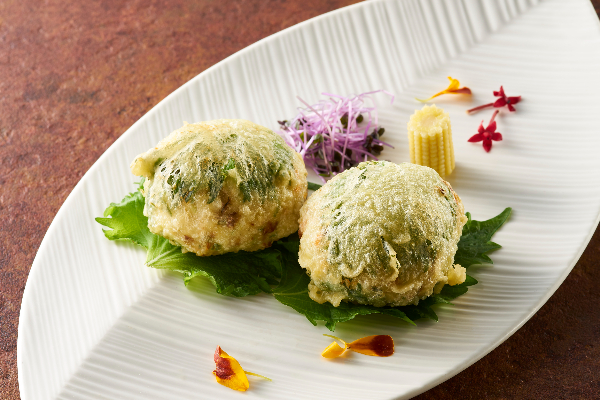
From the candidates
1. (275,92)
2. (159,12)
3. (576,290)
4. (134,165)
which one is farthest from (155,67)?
(576,290)

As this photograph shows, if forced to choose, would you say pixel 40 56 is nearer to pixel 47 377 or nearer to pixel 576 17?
pixel 47 377

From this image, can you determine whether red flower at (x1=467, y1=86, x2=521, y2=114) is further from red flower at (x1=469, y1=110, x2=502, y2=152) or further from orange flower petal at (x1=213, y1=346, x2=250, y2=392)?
orange flower petal at (x1=213, y1=346, x2=250, y2=392)

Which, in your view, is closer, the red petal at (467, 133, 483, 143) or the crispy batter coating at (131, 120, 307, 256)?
the crispy batter coating at (131, 120, 307, 256)

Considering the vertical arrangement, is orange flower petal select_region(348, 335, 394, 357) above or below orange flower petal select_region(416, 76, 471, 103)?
below

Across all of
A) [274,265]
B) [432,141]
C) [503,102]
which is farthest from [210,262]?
[503,102]

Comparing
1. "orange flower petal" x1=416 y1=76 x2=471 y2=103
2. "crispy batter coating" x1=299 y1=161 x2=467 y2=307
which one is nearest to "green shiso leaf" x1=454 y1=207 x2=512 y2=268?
"crispy batter coating" x1=299 y1=161 x2=467 y2=307
